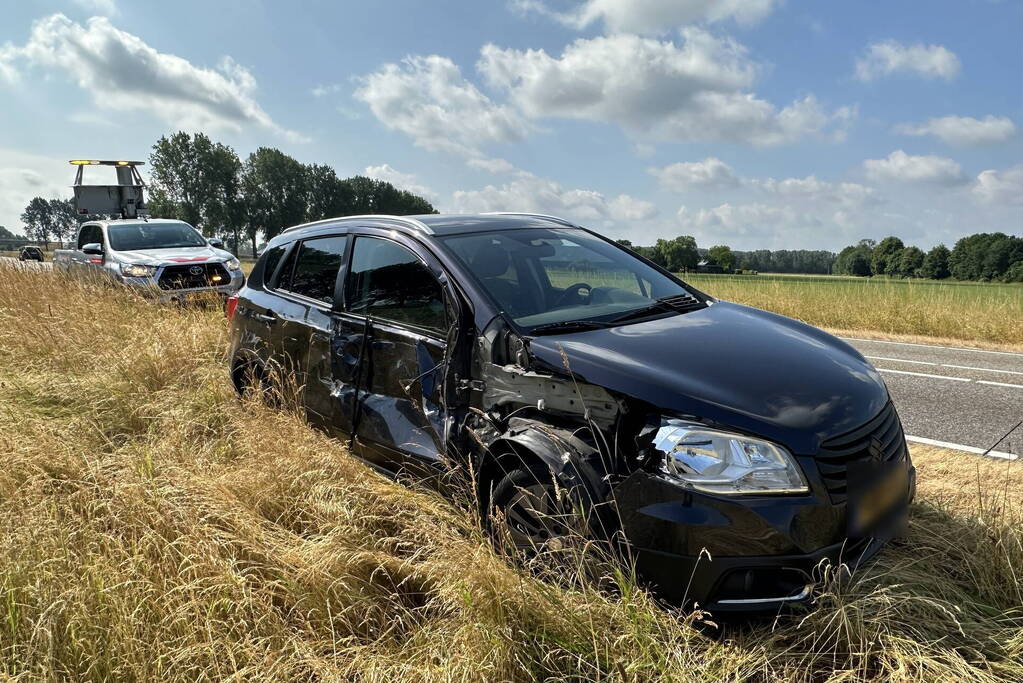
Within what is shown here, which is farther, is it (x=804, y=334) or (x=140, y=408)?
(x=140, y=408)

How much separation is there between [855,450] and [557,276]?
5.82ft

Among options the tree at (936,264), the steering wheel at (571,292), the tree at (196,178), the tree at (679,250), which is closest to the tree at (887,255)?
the tree at (936,264)

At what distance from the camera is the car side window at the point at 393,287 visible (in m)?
3.40

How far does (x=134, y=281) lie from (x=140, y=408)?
20.5 feet

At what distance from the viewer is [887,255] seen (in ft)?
296

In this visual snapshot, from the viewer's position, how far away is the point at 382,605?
2.68 metres

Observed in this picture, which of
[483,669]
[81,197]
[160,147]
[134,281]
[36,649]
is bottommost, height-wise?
[36,649]

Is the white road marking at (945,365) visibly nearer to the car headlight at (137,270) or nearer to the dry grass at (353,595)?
the dry grass at (353,595)

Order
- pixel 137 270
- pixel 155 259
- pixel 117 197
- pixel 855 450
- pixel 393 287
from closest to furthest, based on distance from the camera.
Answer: pixel 855 450
pixel 393 287
pixel 137 270
pixel 155 259
pixel 117 197

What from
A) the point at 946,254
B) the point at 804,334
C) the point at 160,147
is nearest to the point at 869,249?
the point at 946,254

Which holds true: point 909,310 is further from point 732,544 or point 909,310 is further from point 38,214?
point 38,214

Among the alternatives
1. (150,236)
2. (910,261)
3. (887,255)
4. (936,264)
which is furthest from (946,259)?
(150,236)

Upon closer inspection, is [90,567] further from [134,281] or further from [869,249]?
[869,249]

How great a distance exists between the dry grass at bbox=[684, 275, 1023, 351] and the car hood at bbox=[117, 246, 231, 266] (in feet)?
39.4
